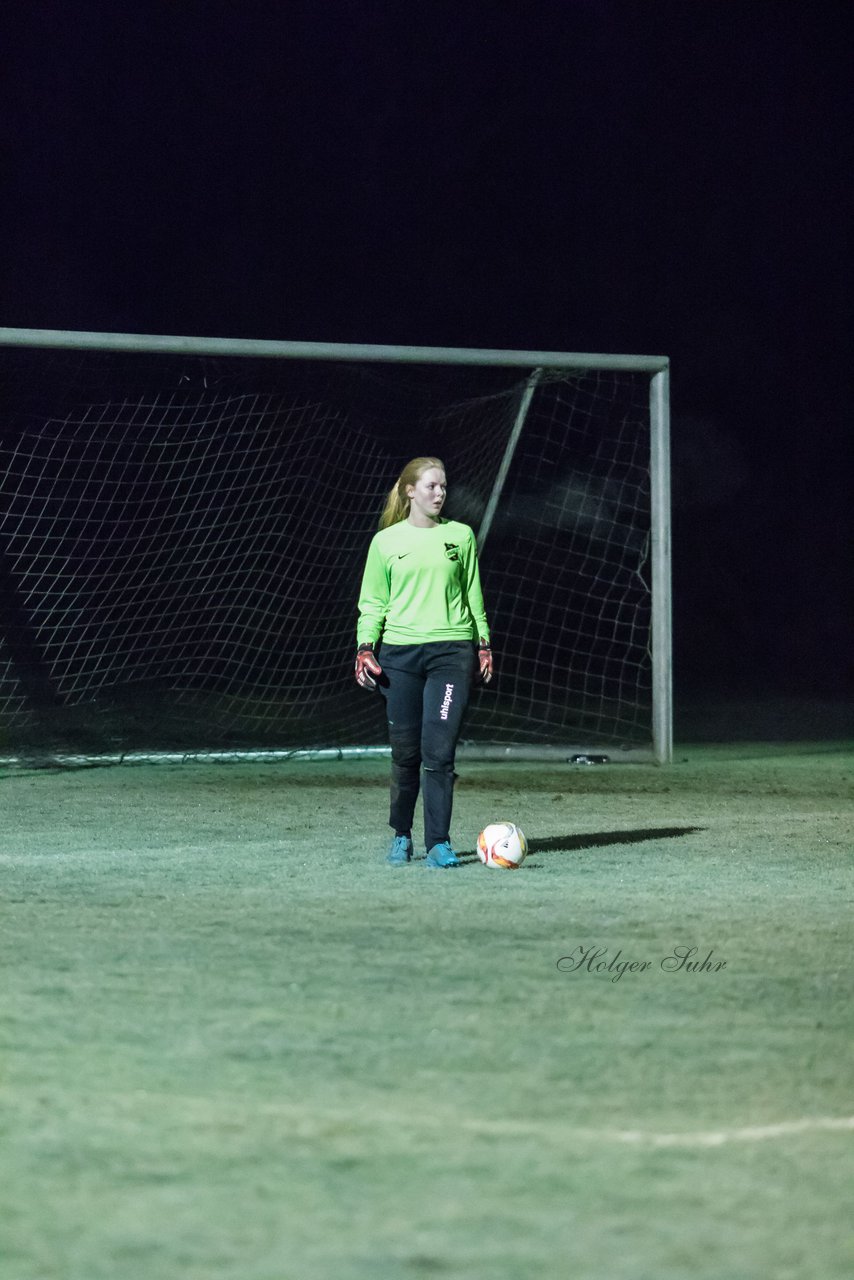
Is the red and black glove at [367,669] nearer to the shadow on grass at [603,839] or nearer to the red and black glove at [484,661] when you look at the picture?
the red and black glove at [484,661]

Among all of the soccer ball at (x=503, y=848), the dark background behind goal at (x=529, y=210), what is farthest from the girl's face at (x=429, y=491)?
the dark background behind goal at (x=529, y=210)

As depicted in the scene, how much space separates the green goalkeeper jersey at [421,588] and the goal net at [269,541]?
4.43m

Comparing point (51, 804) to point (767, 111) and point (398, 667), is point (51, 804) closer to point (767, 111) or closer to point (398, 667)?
point (398, 667)

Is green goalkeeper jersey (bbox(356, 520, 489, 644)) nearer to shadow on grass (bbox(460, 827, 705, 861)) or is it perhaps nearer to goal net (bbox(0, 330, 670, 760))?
shadow on grass (bbox(460, 827, 705, 861))

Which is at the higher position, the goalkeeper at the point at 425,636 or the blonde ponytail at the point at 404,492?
the blonde ponytail at the point at 404,492

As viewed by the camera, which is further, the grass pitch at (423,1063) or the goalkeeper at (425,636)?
the goalkeeper at (425,636)

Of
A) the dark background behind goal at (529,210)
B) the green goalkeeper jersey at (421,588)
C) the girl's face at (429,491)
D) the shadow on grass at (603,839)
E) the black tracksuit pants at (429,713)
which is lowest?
the shadow on grass at (603,839)

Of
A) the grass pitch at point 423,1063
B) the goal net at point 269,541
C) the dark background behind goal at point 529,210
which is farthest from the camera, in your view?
the dark background behind goal at point 529,210

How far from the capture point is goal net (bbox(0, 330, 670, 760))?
13.5 metres

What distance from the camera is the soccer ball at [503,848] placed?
25.3 feet

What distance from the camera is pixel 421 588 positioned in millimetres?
7797

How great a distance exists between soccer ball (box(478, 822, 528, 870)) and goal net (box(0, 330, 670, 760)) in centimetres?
515

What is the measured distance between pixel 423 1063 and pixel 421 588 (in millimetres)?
3623

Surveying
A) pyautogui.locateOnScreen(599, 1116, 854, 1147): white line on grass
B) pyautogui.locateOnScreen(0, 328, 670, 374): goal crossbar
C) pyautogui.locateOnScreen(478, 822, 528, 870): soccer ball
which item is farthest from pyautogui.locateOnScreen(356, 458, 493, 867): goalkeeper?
pyautogui.locateOnScreen(0, 328, 670, 374): goal crossbar
